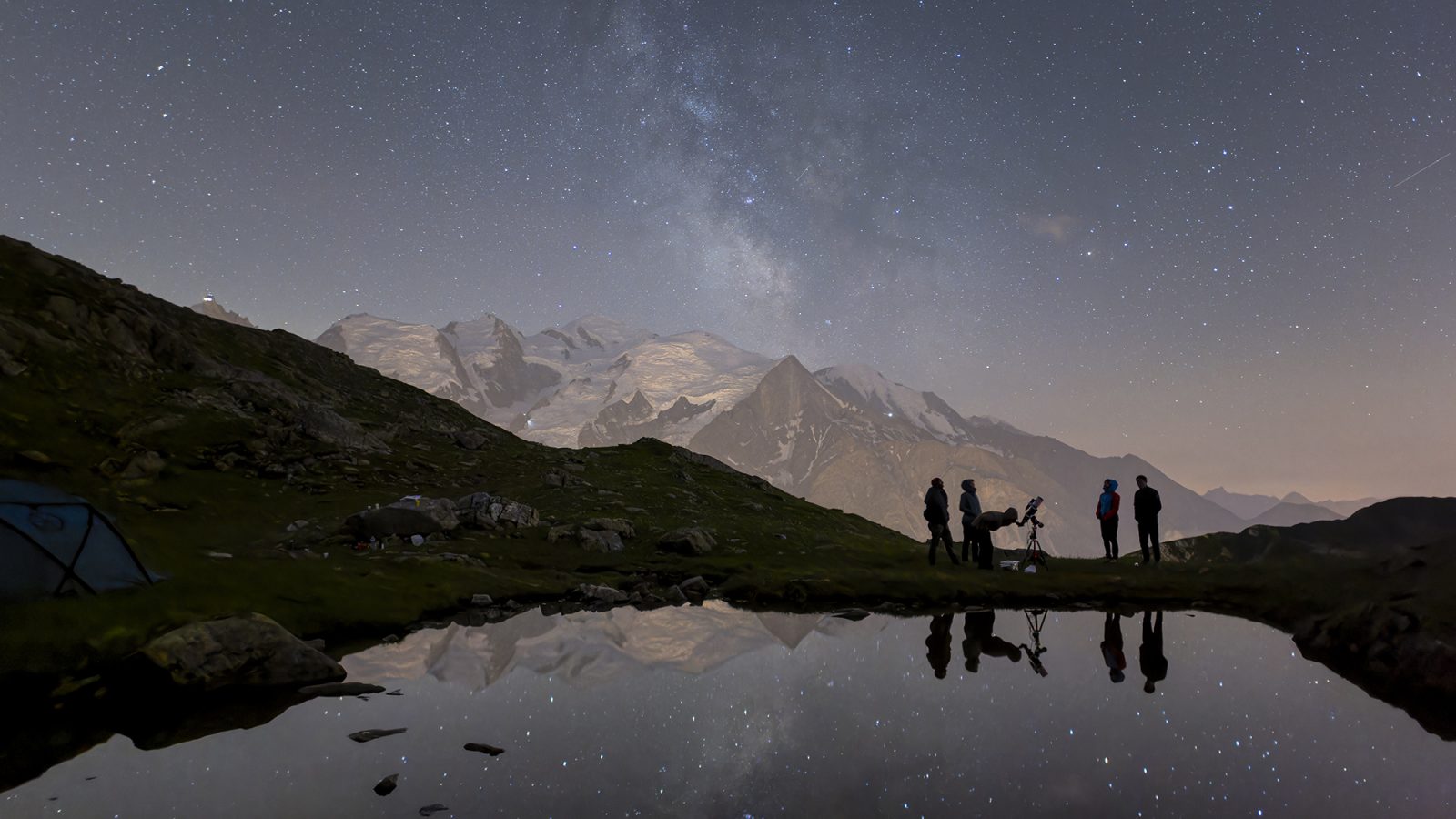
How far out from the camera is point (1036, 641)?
17.8 m

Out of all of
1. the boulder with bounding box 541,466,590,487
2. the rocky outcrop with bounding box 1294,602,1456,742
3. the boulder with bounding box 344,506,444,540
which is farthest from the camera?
the boulder with bounding box 541,466,590,487

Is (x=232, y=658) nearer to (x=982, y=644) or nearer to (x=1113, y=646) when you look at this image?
(x=982, y=644)

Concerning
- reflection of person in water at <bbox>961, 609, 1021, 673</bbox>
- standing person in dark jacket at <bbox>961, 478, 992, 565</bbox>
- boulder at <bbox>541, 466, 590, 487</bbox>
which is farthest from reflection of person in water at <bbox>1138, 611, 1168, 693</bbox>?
boulder at <bbox>541, 466, 590, 487</bbox>

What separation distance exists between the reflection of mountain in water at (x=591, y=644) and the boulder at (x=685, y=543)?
1269 cm

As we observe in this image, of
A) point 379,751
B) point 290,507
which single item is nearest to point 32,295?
point 290,507

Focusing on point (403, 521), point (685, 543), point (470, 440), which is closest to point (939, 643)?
point (685, 543)

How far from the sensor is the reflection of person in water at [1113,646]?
14.3 m

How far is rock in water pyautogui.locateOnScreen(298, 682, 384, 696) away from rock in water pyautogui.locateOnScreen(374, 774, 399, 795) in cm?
520

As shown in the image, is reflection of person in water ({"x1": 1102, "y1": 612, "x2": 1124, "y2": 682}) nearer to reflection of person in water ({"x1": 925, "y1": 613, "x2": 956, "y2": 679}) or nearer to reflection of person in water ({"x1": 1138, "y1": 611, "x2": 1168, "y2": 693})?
reflection of person in water ({"x1": 1138, "y1": 611, "x2": 1168, "y2": 693})

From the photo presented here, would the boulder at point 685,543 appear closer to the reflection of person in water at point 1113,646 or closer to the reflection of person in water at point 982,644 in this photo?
the reflection of person in water at point 982,644

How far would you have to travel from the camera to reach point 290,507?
39.6 m

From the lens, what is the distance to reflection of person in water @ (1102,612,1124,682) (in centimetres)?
1434

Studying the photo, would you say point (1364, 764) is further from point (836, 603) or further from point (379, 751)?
point (836, 603)

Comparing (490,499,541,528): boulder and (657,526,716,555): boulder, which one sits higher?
(490,499,541,528): boulder
